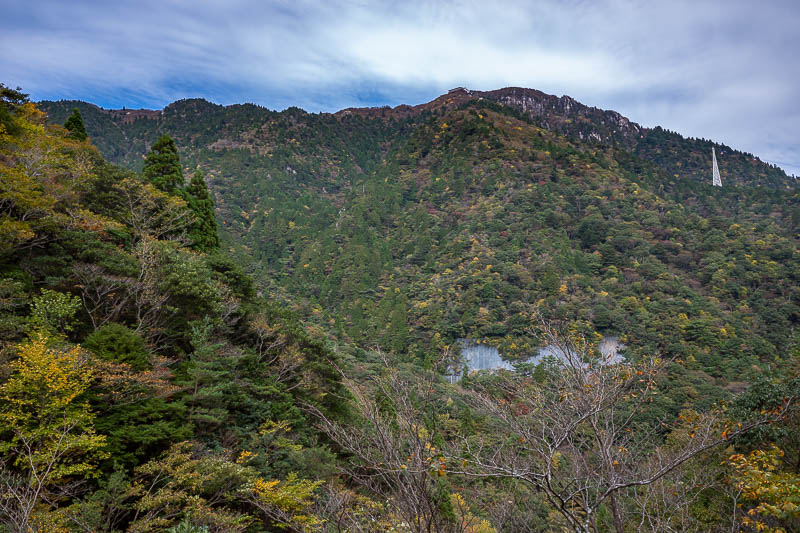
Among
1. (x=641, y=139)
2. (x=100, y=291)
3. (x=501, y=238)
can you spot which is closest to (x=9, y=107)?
(x=100, y=291)

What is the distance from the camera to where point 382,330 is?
166 feet

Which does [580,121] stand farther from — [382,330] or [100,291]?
[100,291]

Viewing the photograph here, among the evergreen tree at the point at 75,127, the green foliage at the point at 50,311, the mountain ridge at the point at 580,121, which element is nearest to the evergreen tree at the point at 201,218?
the evergreen tree at the point at 75,127

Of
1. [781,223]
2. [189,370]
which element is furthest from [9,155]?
[781,223]

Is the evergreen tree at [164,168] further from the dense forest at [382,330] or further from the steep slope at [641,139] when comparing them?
the steep slope at [641,139]

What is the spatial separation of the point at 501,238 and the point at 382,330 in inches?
1022

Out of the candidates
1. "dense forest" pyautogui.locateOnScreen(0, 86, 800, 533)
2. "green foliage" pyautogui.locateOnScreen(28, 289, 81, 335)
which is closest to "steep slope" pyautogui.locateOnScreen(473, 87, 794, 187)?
"dense forest" pyautogui.locateOnScreen(0, 86, 800, 533)

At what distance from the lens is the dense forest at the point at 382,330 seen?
5285mm

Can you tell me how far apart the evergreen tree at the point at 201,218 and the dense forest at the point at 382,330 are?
0.53 feet

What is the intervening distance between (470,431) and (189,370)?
1749 cm

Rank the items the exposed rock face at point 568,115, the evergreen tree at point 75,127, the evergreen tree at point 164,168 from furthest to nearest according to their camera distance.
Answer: the exposed rock face at point 568,115
the evergreen tree at point 75,127
the evergreen tree at point 164,168

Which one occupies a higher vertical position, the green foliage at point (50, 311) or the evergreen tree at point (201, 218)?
the evergreen tree at point (201, 218)

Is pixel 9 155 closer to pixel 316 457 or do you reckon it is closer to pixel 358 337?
pixel 316 457

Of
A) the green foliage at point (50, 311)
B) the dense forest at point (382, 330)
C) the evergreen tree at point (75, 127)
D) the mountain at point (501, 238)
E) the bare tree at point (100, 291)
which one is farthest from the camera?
the mountain at point (501, 238)
